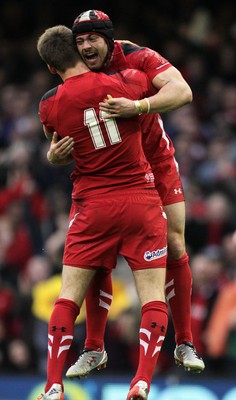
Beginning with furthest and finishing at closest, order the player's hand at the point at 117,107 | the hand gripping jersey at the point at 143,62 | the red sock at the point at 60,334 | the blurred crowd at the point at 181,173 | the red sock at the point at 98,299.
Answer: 1. the blurred crowd at the point at 181,173
2. the red sock at the point at 98,299
3. the hand gripping jersey at the point at 143,62
4. the red sock at the point at 60,334
5. the player's hand at the point at 117,107

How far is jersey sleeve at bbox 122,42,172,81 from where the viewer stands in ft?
24.5

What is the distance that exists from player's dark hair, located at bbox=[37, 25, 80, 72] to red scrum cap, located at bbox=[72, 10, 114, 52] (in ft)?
0.24

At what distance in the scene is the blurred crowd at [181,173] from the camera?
1156 centimetres

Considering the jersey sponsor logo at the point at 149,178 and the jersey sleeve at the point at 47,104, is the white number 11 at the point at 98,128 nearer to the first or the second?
the jersey sleeve at the point at 47,104

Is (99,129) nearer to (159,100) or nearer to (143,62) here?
(159,100)

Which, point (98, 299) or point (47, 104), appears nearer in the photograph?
point (47, 104)

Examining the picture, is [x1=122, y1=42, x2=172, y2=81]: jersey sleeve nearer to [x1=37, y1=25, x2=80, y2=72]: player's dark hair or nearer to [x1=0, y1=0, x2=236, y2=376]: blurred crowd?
[x1=37, y1=25, x2=80, y2=72]: player's dark hair

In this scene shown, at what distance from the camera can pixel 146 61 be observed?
748cm

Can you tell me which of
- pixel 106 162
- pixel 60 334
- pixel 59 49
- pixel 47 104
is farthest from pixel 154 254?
pixel 59 49

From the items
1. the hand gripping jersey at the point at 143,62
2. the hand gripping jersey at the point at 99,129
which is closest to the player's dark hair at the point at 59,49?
the hand gripping jersey at the point at 99,129

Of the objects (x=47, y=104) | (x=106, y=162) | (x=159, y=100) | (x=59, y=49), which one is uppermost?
(x=59, y=49)

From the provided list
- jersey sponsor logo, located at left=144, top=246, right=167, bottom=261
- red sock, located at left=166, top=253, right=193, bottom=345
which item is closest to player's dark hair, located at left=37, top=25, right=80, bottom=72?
jersey sponsor logo, located at left=144, top=246, right=167, bottom=261

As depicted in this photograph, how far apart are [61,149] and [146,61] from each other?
0.80 m

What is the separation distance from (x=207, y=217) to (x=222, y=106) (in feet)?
9.11
